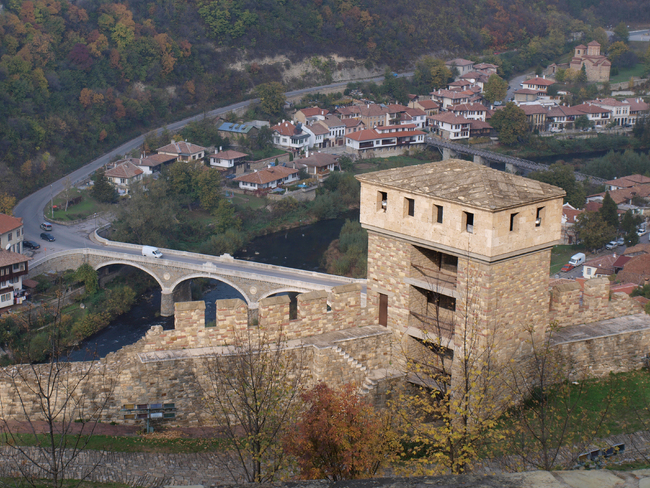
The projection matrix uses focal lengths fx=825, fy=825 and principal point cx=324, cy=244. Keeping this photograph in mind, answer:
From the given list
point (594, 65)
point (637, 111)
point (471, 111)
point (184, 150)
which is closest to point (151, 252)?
point (184, 150)

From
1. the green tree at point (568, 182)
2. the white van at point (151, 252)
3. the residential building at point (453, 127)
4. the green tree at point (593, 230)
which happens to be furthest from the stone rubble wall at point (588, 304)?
the residential building at point (453, 127)

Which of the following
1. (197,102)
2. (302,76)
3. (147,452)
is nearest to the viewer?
(147,452)

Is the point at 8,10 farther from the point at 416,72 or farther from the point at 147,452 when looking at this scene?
the point at 147,452

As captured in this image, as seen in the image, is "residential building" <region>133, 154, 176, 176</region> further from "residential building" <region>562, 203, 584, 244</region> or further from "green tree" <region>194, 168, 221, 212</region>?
"residential building" <region>562, 203, 584, 244</region>

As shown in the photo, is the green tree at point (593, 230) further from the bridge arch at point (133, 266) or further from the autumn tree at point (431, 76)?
the autumn tree at point (431, 76)

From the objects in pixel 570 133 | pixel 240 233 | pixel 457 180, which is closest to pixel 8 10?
pixel 240 233

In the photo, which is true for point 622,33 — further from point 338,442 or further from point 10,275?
point 338,442
